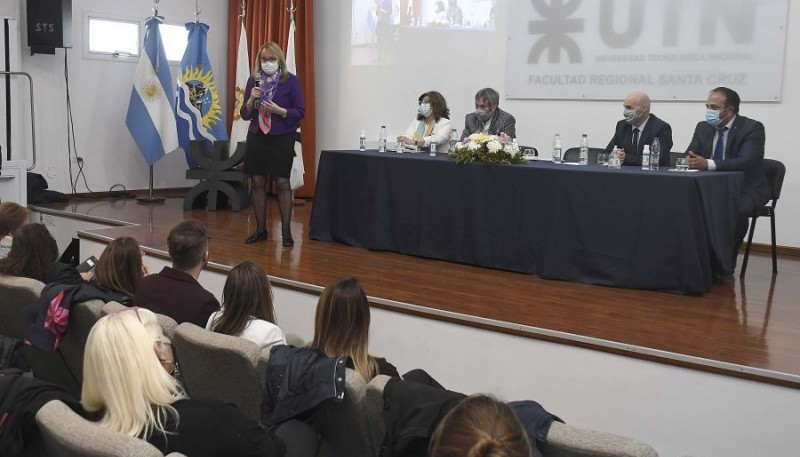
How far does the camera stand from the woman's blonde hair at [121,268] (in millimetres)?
3430

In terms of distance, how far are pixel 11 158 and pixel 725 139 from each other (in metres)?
6.30

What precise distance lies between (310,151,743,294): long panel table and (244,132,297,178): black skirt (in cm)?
32

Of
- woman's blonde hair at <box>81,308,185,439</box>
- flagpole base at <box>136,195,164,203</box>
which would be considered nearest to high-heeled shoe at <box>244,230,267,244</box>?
flagpole base at <box>136,195,164,203</box>

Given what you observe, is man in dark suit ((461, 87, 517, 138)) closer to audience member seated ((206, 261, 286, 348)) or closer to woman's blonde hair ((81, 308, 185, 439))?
audience member seated ((206, 261, 286, 348))

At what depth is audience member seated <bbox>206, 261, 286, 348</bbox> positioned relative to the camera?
113 inches

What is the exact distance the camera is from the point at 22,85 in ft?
27.3

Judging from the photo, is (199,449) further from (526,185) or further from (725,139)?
(725,139)

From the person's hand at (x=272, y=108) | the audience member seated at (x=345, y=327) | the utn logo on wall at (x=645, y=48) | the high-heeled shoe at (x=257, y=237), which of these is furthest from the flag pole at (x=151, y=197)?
the audience member seated at (x=345, y=327)

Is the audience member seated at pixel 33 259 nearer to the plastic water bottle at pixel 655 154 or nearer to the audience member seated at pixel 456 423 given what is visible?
the audience member seated at pixel 456 423

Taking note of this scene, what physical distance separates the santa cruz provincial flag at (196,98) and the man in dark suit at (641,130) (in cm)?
497

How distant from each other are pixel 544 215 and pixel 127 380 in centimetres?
360

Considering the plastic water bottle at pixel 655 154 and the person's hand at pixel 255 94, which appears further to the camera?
the person's hand at pixel 255 94

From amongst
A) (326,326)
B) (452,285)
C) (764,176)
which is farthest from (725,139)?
(326,326)

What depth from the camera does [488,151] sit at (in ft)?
17.6
